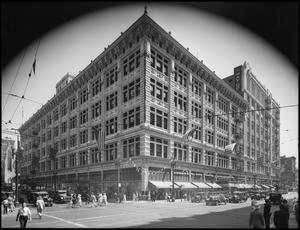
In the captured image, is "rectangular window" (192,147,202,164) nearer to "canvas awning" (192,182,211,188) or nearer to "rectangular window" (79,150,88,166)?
"canvas awning" (192,182,211,188)

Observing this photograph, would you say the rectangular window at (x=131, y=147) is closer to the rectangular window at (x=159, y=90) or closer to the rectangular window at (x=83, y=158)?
the rectangular window at (x=159, y=90)

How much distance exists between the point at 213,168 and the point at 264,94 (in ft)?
138

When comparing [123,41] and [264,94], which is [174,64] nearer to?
[123,41]

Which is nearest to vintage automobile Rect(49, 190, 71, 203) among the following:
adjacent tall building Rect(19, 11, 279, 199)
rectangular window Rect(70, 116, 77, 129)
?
adjacent tall building Rect(19, 11, 279, 199)

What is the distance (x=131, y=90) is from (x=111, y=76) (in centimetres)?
653

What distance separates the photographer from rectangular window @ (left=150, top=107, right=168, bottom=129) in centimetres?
3850

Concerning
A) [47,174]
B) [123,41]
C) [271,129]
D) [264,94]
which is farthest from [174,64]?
[271,129]

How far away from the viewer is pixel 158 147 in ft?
129

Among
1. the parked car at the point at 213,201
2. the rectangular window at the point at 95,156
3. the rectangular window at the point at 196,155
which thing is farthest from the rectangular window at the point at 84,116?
the parked car at the point at 213,201

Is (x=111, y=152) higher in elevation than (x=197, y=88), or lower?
lower

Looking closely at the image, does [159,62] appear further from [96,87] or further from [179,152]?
[179,152]

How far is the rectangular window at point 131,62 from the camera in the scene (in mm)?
39188

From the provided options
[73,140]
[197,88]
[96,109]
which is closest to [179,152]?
[197,88]

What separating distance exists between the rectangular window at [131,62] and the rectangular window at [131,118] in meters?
5.99
